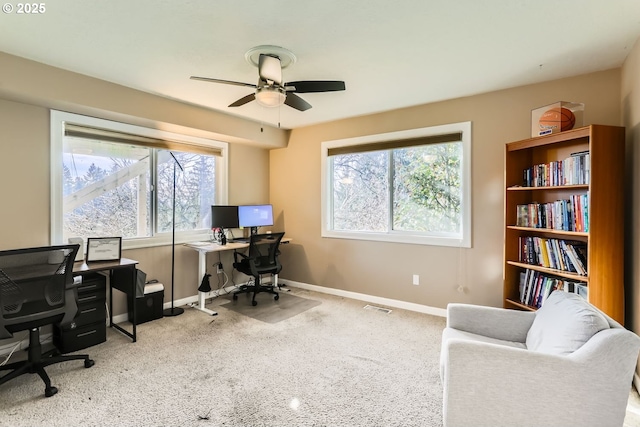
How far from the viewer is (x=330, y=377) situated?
2.34 metres

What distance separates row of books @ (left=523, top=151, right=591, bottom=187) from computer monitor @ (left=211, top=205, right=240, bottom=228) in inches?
136

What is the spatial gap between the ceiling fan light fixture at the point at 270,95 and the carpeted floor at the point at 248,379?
2146 millimetres

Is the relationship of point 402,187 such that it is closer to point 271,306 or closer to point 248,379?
point 271,306

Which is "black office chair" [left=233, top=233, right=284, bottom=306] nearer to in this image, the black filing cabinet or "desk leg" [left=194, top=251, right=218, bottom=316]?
"desk leg" [left=194, top=251, right=218, bottom=316]

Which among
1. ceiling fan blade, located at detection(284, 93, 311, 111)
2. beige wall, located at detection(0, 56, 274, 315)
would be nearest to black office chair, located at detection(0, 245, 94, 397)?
beige wall, located at detection(0, 56, 274, 315)

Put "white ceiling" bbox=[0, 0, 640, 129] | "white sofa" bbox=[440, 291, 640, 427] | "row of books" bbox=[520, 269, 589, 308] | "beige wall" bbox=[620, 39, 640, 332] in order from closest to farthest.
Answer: "white sofa" bbox=[440, 291, 640, 427]
"white ceiling" bbox=[0, 0, 640, 129]
"beige wall" bbox=[620, 39, 640, 332]
"row of books" bbox=[520, 269, 589, 308]

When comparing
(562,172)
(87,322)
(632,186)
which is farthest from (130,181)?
(632,186)

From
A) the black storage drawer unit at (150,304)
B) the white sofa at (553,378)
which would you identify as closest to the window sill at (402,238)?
the white sofa at (553,378)

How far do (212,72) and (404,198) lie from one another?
263cm

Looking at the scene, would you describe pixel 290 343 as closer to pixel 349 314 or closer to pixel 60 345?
pixel 349 314

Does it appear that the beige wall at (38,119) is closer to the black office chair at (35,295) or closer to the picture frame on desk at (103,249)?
the picture frame on desk at (103,249)

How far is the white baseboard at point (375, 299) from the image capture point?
3682 millimetres

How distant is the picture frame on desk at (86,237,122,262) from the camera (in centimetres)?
297

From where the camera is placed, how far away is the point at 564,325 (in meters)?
1.60
